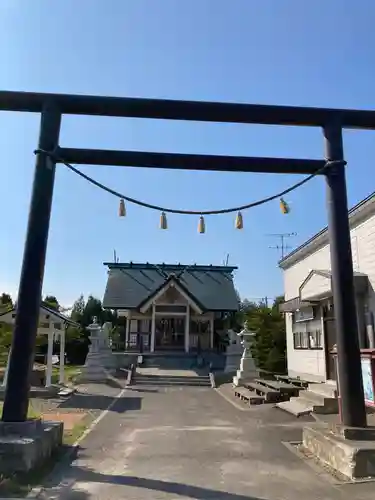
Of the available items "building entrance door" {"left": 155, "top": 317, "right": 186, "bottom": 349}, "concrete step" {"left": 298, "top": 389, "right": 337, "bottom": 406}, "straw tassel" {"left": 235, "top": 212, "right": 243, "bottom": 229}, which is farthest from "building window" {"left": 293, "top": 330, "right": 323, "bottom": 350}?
"building entrance door" {"left": 155, "top": 317, "right": 186, "bottom": 349}

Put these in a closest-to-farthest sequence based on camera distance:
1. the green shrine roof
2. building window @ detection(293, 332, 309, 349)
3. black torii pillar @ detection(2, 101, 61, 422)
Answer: black torii pillar @ detection(2, 101, 61, 422) → building window @ detection(293, 332, 309, 349) → the green shrine roof

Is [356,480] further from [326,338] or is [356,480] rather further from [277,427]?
[326,338]

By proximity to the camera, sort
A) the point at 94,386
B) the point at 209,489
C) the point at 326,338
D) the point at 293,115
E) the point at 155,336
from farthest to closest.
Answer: the point at 155,336
the point at 94,386
the point at 326,338
the point at 293,115
the point at 209,489

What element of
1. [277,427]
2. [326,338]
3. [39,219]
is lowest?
[277,427]

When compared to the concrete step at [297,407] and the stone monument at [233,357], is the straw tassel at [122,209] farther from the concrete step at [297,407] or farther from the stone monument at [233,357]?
the stone monument at [233,357]

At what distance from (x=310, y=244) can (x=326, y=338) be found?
13.5 feet

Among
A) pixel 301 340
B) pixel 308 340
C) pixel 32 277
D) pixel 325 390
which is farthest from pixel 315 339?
pixel 32 277

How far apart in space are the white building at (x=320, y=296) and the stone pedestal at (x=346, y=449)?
6.55 metres

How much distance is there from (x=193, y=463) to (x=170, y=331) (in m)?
30.2

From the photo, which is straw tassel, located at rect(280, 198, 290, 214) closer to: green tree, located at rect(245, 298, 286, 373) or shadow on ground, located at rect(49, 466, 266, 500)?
shadow on ground, located at rect(49, 466, 266, 500)

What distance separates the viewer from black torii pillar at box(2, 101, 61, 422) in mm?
6383

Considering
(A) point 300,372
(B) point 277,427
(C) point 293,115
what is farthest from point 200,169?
(A) point 300,372

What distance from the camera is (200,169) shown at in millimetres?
7812

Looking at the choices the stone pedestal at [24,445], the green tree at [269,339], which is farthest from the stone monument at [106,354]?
the stone pedestal at [24,445]
